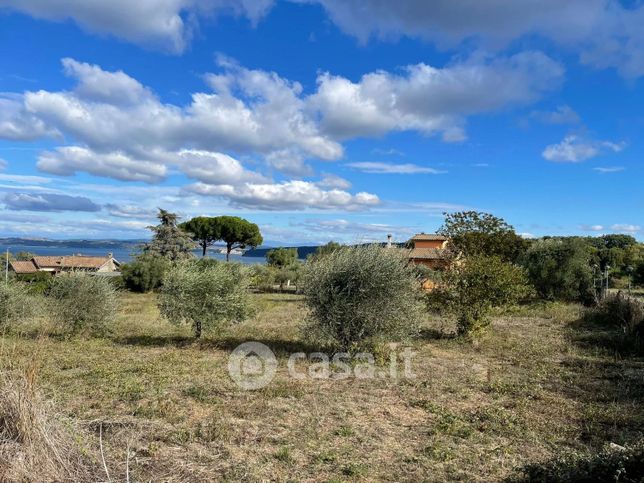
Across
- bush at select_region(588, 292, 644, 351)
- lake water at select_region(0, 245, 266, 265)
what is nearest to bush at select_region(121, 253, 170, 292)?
lake water at select_region(0, 245, 266, 265)

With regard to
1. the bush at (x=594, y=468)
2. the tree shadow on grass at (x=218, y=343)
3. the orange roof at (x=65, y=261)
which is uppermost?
the orange roof at (x=65, y=261)

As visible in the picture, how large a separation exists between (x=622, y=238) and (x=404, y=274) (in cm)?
6585

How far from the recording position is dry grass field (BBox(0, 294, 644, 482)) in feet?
15.3

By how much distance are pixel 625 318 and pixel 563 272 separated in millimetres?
8857

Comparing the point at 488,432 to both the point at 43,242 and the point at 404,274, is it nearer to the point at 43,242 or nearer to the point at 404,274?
the point at 404,274

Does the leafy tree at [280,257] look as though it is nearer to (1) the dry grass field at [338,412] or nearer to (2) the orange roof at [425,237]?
(2) the orange roof at [425,237]

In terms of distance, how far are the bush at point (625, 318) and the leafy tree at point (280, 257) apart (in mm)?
32570

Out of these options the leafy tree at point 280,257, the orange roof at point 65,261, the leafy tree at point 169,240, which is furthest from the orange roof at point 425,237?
the orange roof at point 65,261

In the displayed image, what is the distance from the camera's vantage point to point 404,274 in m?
10.6

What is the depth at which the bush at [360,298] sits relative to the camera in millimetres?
10250

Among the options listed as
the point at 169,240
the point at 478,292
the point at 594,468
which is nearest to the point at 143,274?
the point at 169,240

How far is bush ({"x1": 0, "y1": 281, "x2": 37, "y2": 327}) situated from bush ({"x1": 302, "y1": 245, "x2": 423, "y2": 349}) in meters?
9.71

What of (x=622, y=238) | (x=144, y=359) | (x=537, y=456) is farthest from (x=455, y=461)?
(x=622, y=238)

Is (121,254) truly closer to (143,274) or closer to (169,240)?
(169,240)
